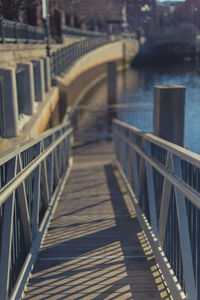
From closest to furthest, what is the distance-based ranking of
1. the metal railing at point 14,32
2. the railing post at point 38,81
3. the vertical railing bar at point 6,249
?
1. the vertical railing bar at point 6,249
2. the metal railing at point 14,32
3. the railing post at point 38,81

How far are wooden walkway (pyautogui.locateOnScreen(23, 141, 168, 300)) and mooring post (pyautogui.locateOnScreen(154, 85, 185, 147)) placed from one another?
1213 mm

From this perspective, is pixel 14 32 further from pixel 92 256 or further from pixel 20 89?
pixel 92 256

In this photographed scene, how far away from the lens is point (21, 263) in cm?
386

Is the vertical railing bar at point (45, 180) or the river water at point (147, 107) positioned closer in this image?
the vertical railing bar at point (45, 180)

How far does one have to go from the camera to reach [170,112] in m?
5.19

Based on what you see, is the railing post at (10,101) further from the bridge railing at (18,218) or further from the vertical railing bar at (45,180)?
the bridge railing at (18,218)

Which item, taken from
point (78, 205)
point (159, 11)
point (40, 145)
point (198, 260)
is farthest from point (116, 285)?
point (159, 11)

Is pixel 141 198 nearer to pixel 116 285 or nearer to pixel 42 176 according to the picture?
pixel 42 176

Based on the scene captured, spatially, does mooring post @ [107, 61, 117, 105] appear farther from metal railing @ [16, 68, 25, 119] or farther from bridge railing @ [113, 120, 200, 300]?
bridge railing @ [113, 120, 200, 300]

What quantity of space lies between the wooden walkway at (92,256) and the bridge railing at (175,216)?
0.74ft

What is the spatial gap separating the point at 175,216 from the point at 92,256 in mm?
1203

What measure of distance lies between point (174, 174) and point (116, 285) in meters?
1.13

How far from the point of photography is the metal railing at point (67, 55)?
21.5 m

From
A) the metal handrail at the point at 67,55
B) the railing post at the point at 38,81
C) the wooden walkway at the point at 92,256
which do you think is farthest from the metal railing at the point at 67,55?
the wooden walkway at the point at 92,256
